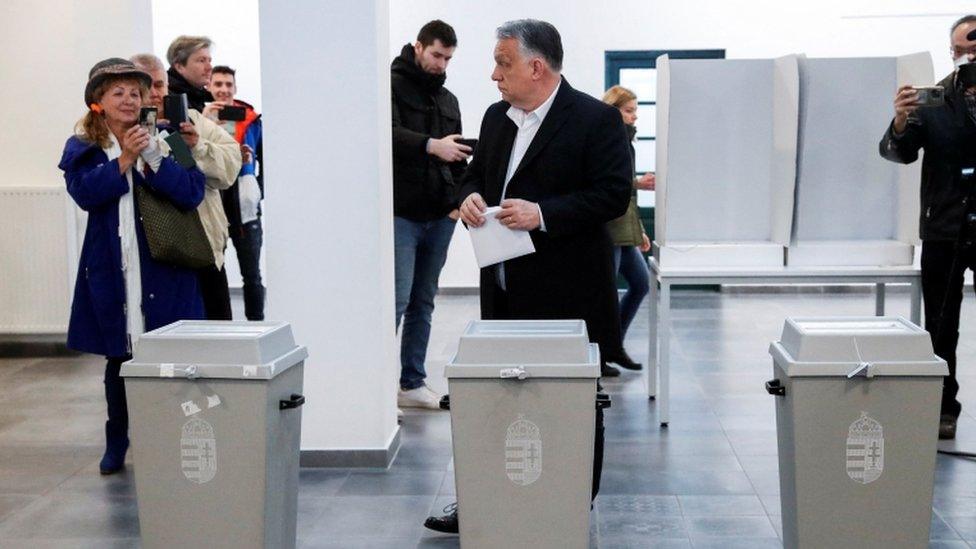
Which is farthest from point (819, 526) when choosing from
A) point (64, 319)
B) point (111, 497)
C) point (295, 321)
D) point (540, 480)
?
point (64, 319)

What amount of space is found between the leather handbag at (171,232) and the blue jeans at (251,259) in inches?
62.0

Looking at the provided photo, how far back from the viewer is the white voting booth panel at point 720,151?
487 cm

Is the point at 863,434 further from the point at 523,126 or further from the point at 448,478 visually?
the point at 448,478

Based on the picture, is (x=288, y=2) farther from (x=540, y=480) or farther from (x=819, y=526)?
(x=819, y=526)

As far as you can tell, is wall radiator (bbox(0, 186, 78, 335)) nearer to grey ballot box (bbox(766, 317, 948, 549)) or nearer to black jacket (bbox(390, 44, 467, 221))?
black jacket (bbox(390, 44, 467, 221))

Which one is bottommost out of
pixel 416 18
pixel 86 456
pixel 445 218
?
pixel 86 456

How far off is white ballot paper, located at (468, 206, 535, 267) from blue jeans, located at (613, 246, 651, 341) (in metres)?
2.85

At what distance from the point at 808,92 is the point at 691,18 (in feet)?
14.8

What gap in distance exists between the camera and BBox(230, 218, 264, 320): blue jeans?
558cm

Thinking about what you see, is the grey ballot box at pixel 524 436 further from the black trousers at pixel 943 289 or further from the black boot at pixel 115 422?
the black trousers at pixel 943 289

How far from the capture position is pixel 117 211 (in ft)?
12.4

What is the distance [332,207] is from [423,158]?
0.79 metres

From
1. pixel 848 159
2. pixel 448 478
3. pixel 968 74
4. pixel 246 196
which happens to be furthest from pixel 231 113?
pixel 968 74

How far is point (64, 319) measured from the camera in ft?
20.7
